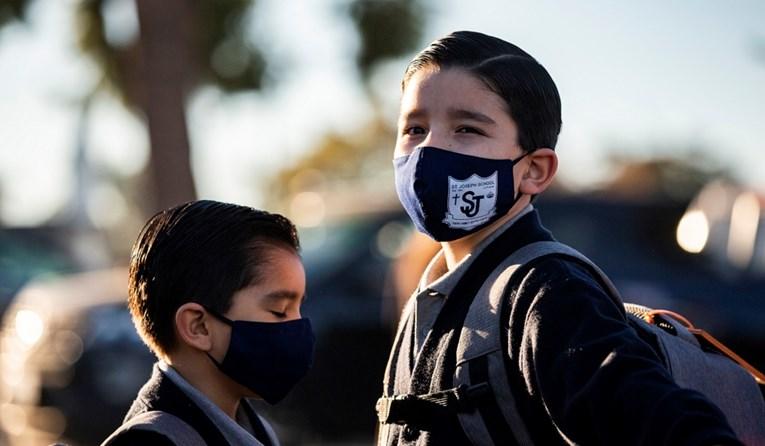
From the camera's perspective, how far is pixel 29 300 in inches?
371

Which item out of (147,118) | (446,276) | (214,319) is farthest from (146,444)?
(147,118)

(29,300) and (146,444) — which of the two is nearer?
(146,444)

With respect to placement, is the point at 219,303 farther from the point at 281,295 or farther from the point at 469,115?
the point at 469,115

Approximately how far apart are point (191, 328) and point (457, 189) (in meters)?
0.68

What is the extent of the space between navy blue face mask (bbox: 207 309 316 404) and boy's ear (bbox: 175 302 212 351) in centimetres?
3

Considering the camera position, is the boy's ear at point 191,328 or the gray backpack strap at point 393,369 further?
the boy's ear at point 191,328

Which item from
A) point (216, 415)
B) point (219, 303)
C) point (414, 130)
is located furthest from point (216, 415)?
point (414, 130)

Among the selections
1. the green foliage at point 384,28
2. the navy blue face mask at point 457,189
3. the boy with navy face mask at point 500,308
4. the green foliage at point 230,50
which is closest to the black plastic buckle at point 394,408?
the boy with navy face mask at point 500,308

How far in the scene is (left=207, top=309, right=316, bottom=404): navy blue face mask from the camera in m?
3.03

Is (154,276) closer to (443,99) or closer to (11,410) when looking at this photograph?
(443,99)

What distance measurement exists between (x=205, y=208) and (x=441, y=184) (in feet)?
2.00

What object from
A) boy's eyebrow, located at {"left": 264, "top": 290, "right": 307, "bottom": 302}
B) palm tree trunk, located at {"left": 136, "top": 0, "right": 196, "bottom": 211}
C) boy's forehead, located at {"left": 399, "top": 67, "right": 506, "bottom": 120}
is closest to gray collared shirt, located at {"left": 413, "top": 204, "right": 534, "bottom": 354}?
boy's forehead, located at {"left": 399, "top": 67, "right": 506, "bottom": 120}

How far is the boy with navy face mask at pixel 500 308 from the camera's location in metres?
2.21

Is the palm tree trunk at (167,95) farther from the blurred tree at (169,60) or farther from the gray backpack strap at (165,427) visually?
the gray backpack strap at (165,427)
